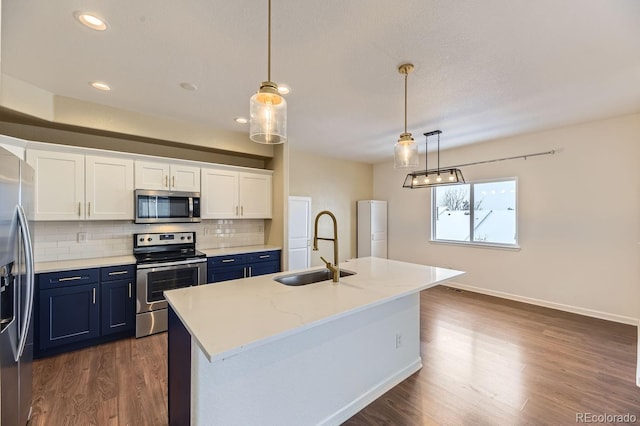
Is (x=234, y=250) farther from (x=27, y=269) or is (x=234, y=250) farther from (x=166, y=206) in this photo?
(x=27, y=269)

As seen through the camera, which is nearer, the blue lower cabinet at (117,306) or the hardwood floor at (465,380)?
the hardwood floor at (465,380)

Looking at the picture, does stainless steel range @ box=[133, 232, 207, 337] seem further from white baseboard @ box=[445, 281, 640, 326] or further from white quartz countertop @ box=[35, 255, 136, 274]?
white baseboard @ box=[445, 281, 640, 326]

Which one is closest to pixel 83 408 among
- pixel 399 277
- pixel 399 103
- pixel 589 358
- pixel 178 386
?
pixel 178 386

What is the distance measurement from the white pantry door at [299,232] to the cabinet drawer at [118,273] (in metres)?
2.37

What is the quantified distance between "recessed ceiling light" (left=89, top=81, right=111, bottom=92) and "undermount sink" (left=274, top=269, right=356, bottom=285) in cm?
248

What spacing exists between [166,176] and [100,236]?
1.07m

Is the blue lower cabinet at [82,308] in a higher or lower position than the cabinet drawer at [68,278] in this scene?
lower

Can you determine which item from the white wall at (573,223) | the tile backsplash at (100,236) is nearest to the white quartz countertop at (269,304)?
the tile backsplash at (100,236)

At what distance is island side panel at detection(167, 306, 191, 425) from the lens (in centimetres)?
148

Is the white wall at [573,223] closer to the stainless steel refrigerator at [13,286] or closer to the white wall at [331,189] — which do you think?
the white wall at [331,189]

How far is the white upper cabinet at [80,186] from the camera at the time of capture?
2896 millimetres

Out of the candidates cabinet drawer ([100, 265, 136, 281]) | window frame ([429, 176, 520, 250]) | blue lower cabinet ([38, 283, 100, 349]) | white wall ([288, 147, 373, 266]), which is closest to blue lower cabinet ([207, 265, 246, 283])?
cabinet drawer ([100, 265, 136, 281])

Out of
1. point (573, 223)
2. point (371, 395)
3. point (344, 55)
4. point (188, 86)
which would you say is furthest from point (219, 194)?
point (573, 223)

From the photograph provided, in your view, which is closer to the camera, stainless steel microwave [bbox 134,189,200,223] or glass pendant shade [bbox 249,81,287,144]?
glass pendant shade [bbox 249,81,287,144]
